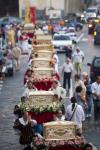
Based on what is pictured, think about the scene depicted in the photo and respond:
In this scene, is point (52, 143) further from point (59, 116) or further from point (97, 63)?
point (97, 63)

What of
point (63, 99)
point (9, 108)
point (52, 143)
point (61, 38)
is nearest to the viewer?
point (52, 143)

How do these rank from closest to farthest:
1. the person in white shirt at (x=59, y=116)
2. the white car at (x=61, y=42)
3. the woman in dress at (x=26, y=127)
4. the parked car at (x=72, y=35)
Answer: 1. the woman in dress at (x=26, y=127)
2. the person in white shirt at (x=59, y=116)
3. the white car at (x=61, y=42)
4. the parked car at (x=72, y=35)

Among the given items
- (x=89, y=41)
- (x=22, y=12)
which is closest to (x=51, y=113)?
(x=89, y=41)

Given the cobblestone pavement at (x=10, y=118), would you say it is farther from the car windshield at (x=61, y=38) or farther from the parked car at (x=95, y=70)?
the car windshield at (x=61, y=38)

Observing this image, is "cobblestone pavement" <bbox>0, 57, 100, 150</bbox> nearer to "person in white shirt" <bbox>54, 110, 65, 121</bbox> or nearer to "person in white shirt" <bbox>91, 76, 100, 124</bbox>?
"person in white shirt" <bbox>91, 76, 100, 124</bbox>

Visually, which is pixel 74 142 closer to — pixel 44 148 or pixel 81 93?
pixel 44 148

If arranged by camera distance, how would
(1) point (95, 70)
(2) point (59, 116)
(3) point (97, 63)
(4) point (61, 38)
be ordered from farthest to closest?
(4) point (61, 38)
(3) point (97, 63)
(1) point (95, 70)
(2) point (59, 116)

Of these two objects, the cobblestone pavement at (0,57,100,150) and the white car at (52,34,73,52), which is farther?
the white car at (52,34,73,52)

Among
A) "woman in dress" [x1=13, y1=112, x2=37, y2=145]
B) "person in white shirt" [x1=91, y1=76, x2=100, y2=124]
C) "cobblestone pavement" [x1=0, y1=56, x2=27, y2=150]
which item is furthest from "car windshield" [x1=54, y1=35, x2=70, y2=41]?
"woman in dress" [x1=13, y1=112, x2=37, y2=145]

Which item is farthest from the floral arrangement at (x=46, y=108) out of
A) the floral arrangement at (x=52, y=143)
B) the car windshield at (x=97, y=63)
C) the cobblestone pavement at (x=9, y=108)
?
the car windshield at (x=97, y=63)

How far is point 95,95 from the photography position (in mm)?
23359

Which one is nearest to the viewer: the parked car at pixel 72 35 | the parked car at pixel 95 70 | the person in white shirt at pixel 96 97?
the person in white shirt at pixel 96 97

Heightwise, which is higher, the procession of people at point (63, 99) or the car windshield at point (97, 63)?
the procession of people at point (63, 99)

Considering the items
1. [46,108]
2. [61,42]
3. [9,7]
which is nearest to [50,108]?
[46,108]
